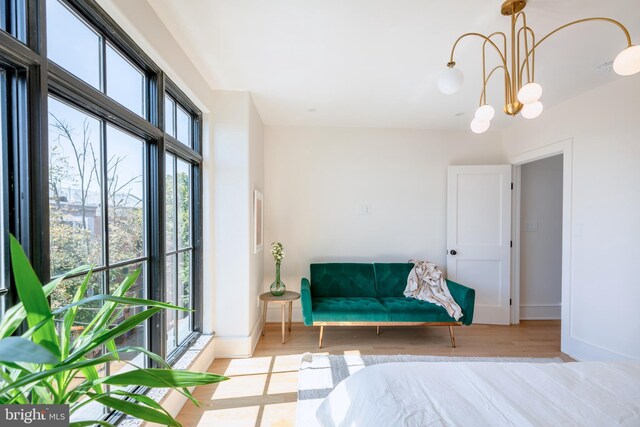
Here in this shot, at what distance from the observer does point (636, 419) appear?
944mm

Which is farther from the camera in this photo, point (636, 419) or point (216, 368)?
point (216, 368)

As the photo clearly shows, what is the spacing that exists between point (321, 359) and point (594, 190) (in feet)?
9.45

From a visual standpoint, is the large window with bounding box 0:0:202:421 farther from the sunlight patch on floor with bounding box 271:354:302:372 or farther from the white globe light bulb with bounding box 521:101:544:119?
the white globe light bulb with bounding box 521:101:544:119

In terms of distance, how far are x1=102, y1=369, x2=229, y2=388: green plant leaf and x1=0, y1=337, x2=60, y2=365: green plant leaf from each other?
0.16 metres

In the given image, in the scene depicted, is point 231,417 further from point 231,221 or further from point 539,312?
point 539,312

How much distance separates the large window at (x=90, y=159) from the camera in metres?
0.95

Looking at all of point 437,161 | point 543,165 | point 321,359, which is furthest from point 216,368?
point 543,165

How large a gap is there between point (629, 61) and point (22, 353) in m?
2.05

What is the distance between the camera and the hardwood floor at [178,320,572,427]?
6.21 ft

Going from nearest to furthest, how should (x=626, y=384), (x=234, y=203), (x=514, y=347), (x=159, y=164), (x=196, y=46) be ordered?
1. (x=626, y=384)
2. (x=159, y=164)
3. (x=196, y=46)
4. (x=234, y=203)
5. (x=514, y=347)

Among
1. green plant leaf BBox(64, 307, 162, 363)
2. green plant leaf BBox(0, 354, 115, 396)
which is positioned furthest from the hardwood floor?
green plant leaf BBox(0, 354, 115, 396)

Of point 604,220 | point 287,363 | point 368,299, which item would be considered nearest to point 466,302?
point 368,299

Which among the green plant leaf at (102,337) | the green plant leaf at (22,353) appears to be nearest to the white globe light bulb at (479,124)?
the green plant leaf at (102,337)

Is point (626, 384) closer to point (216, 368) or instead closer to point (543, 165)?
point (216, 368)
